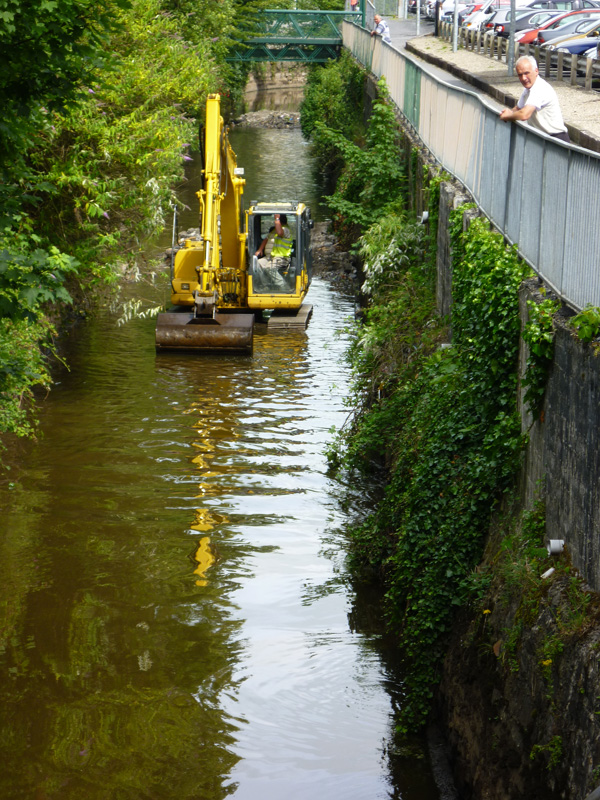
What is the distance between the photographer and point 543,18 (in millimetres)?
44688

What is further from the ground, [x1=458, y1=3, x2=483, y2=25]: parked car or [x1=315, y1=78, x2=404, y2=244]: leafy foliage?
[x1=458, y1=3, x2=483, y2=25]: parked car

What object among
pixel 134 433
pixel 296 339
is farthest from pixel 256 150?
pixel 134 433

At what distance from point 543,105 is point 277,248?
1280cm

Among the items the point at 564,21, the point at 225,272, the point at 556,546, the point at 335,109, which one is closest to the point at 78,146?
the point at 225,272

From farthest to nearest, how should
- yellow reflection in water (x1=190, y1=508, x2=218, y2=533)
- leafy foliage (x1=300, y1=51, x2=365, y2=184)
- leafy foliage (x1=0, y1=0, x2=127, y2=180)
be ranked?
leafy foliage (x1=300, y1=51, x2=365, y2=184) → yellow reflection in water (x1=190, y1=508, x2=218, y2=533) → leafy foliage (x1=0, y1=0, x2=127, y2=180)

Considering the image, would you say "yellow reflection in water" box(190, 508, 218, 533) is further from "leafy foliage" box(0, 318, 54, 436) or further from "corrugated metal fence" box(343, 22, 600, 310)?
"corrugated metal fence" box(343, 22, 600, 310)

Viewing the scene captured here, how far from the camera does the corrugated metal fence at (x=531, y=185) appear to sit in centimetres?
698

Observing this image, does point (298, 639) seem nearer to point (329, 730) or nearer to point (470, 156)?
point (329, 730)

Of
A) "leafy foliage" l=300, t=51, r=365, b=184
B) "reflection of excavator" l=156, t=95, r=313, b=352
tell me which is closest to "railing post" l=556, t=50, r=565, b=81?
"leafy foliage" l=300, t=51, r=365, b=184

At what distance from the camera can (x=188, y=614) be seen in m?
10.8

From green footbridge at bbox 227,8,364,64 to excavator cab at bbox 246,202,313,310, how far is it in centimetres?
3628

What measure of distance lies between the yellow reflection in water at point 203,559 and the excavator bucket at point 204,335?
844 centimetres

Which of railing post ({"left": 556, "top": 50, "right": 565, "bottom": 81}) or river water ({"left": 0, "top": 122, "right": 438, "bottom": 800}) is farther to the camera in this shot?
railing post ({"left": 556, "top": 50, "right": 565, "bottom": 81})

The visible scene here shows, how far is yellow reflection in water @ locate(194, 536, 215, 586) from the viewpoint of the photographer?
1162 centimetres
